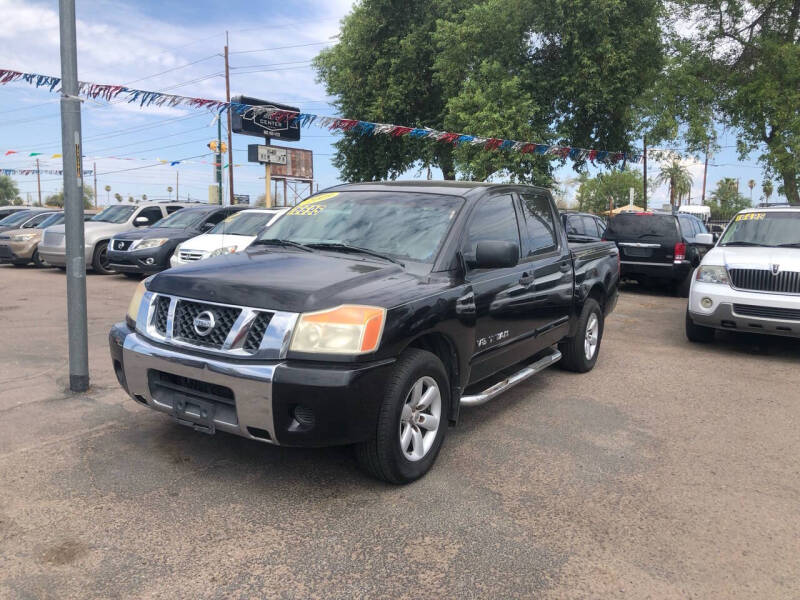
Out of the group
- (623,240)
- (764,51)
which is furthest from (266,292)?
(764,51)

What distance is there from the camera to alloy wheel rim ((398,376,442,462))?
356 cm

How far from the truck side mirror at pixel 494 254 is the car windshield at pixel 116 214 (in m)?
12.7

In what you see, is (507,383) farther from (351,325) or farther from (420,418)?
(351,325)

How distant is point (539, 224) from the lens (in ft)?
18.3

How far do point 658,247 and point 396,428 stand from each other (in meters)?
10.9

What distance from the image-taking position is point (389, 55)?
25.0m

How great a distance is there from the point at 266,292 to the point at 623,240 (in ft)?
36.9

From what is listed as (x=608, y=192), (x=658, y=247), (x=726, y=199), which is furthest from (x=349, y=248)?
(x=726, y=199)

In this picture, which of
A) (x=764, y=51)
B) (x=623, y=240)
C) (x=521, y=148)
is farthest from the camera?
(x=521, y=148)

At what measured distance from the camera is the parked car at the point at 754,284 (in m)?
6.91

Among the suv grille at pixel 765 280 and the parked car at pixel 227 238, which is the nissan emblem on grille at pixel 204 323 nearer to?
the suv grille at pixel 765 280

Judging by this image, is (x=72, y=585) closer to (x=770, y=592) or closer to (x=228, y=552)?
(x=228, y=552)

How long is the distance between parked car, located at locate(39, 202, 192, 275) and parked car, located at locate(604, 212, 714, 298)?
9.89m

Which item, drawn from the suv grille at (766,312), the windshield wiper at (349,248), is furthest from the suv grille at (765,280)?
the windshield wiper at (349,248)
